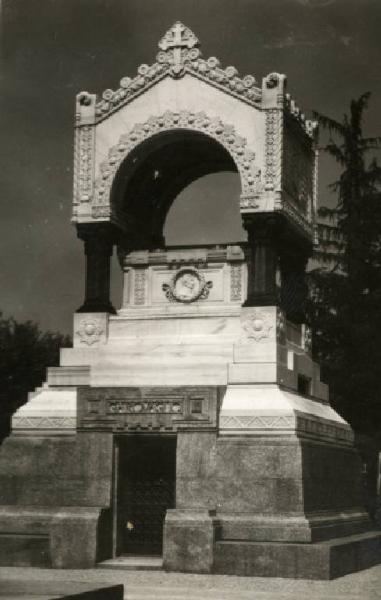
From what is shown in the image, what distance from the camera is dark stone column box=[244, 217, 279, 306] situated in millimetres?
20359

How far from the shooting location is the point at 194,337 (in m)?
20.8

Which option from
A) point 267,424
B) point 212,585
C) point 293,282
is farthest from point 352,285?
point 212,585

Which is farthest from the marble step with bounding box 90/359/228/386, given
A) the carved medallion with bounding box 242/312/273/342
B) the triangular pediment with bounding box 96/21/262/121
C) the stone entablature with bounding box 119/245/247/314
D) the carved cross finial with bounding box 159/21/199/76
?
the carved cross finial with bounding box 159/21/199/76

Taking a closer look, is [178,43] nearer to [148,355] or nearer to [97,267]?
[97,267]

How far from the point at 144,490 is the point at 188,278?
3.85 m

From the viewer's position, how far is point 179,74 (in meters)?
21.2

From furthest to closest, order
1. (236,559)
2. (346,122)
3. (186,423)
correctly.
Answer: (346,122)
(186,423)
(236,559)

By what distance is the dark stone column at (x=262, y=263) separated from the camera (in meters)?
20.4

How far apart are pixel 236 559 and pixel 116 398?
3383 millimetres

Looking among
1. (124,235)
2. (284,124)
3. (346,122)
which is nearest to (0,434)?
(346,122)

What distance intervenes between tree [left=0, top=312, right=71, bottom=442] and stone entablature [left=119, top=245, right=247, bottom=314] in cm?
2090

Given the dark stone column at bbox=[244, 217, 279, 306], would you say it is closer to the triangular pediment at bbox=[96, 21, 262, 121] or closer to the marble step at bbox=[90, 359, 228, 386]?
the marble step at bbox=[90, 359, 228, 386]

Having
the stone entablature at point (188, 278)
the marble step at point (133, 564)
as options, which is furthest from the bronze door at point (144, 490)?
the stone entablature at point (188, 278)

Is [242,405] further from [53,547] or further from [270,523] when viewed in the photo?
[53,547]
